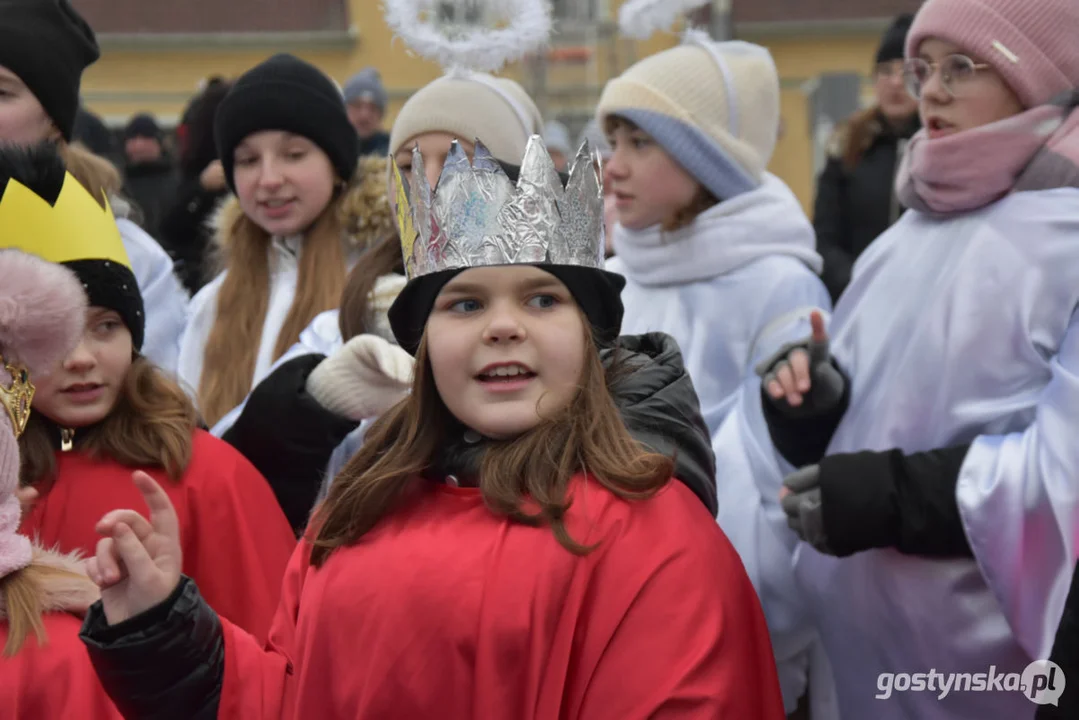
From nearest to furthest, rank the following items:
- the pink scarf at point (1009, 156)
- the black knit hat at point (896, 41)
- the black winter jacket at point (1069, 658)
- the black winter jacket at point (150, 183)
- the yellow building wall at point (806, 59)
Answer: the black winter jacket at point (1069, 658) < the pink scarf at point (1009, 156) < the black knit hat at point (896, 41) < the black winter jacket at point (150, 183) < the yellow building wall at point (806, 59)

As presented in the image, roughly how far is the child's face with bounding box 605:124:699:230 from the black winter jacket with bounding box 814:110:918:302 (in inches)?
66.0

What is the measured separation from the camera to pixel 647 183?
4238 mm

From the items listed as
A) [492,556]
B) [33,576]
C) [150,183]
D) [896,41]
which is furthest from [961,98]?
[150,183]

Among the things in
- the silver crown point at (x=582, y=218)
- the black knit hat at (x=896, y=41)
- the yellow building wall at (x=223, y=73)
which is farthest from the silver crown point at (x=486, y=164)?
the yellow building wall at (x=223, y=73)

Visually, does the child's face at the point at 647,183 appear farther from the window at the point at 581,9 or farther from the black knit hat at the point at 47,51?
the window at the point at 581,9

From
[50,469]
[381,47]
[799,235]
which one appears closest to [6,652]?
[50,469]

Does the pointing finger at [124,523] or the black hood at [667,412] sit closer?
the pointing finger at [124,523]

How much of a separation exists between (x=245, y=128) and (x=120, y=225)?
52 cm

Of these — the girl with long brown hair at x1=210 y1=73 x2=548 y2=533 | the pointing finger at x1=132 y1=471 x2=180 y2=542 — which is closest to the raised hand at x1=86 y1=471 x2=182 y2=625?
the pointing finger at x1=132 y1=471 x2=180 y2=542

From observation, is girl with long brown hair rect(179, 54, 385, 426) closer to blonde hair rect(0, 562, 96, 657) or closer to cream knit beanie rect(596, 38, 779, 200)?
cream knit beanie rect(596, 38, 779, 200)

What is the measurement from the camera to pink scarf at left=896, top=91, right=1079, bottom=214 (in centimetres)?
314

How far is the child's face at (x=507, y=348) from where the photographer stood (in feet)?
8.39

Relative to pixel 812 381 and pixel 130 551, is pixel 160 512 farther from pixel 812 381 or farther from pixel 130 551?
pixel 812 381

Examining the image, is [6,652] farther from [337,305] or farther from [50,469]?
[337,305]
